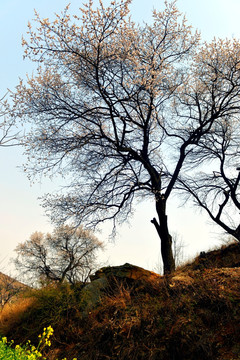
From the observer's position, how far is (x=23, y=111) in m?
12.1

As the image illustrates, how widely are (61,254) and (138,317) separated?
2085 centimetres

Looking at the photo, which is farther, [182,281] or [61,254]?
[61,254]

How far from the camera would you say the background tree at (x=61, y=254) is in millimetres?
26625

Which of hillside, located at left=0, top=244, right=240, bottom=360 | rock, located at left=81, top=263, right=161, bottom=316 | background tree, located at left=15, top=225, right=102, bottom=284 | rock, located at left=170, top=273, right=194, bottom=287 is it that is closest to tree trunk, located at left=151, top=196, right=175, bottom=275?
rock, located at left=81, top=263, right=161, bottom=316

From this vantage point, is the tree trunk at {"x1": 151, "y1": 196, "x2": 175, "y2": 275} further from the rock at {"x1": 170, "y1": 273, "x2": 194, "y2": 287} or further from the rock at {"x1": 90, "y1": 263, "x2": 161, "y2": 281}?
the rock at {"x1": 170, "y1": 273, "x2": 194, "y2": 287}

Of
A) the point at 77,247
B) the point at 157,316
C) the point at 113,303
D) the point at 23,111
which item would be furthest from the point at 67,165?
the point at 77,247

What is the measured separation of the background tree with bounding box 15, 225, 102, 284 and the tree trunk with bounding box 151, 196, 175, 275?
1407cm

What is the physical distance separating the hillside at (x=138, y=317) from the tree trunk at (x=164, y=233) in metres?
2.78

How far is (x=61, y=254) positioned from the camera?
2684 centimetres

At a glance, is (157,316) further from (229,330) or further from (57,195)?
(57,195)

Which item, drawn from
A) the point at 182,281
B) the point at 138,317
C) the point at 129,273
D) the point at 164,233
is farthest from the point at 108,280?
the point at 164,233

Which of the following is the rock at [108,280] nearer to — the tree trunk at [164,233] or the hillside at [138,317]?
the hillside at [138,317]

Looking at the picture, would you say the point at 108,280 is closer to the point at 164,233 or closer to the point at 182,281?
the point at 182,281

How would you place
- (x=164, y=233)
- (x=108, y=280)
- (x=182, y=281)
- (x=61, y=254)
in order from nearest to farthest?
(x=182, y=281), (x=108, y=280), (x=164, y=233), (x=61, y=254)
